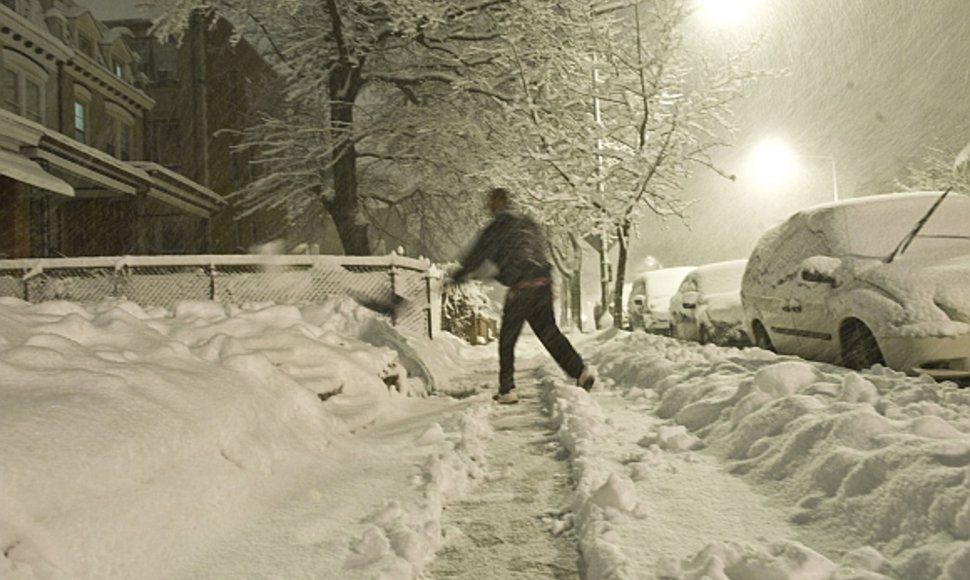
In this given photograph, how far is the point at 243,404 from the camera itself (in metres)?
4.32

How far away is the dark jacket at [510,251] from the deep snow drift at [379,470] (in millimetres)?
1464

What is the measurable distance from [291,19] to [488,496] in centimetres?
1463

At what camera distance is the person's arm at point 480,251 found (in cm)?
686

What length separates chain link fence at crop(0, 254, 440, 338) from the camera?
36.3 ft

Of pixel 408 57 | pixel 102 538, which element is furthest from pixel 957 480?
pixel 408 57

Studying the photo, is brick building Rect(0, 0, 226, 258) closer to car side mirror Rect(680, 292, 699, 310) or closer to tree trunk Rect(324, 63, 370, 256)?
tree trunk Rect(324, 63, 370, 256)

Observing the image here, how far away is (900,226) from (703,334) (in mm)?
5589

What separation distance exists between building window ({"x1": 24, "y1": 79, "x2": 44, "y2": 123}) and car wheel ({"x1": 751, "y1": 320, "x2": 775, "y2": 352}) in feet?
57.6

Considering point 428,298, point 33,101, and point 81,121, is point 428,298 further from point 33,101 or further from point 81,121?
point 81,121

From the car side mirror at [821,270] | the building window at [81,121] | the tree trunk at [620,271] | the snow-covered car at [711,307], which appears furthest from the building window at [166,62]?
the car side mirror at [821,270]

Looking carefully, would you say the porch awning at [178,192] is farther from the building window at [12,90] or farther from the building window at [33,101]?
the building window at [12,90]

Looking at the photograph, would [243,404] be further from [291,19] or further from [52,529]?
[291,19]

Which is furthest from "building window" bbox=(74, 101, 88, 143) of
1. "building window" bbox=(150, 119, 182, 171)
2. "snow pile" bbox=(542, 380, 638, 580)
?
"snow pile" bbox=(542, 380, 638, 580)

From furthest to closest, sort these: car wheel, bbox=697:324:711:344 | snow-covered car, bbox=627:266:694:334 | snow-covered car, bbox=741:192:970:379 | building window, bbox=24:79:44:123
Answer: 1. building window, bbox=24:79:44:123
2. snow-covered car, bbox=627:266:694:334
3. car wheel, bbox=697:324:711:344
4. snow-covered car, bbox=741:192:970:379
